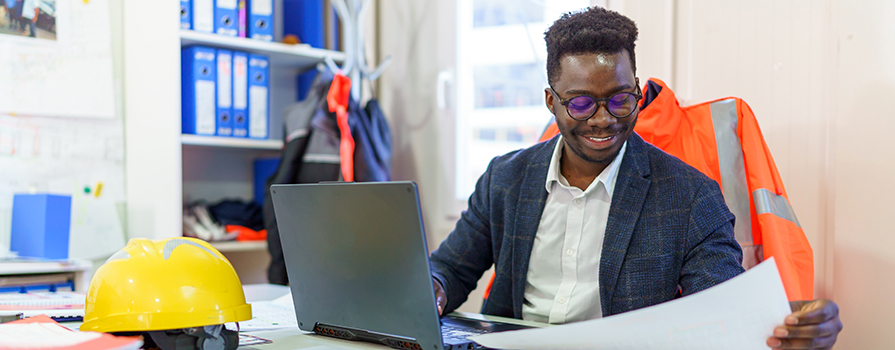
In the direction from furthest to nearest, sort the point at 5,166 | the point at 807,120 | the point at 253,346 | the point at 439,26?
the point at 439,26 < the point at 5,166 < the point at 807,120 < the point at 253,346

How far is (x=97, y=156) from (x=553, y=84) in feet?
5.38

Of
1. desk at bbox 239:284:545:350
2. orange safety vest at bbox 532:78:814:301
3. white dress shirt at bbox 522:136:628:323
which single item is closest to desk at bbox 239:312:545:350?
desk at bbox 239:284:545:350

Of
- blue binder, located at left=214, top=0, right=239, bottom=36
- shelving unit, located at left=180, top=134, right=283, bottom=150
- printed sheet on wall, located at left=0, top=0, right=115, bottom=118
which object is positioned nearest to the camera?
printed sheet on wall, located at left=0, top=0, right=115, bottom=118

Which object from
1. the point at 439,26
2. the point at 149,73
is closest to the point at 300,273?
the point at 149,73

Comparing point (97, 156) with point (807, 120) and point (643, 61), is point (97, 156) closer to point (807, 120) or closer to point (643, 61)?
point (643, 61)

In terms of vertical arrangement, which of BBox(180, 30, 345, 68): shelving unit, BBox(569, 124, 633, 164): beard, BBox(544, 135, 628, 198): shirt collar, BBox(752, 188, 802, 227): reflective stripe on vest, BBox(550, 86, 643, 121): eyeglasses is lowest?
BBox(752, 188, 802, 227): reflective stripe on vest

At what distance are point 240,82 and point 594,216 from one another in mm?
1660

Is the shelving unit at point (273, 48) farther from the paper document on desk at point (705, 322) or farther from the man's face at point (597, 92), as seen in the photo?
the paper document on desk at point (705, 322)

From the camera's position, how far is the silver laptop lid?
2.80ft

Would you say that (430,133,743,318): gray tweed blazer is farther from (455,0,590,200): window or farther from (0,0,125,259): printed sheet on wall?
(0,0,125,259): printed sheet on wall

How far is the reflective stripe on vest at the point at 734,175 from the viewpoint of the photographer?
4.74ft

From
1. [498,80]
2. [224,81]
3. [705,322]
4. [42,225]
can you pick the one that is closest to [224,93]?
[224,81]

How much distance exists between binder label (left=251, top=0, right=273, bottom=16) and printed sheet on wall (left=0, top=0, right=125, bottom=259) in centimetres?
50

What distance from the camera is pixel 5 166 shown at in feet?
6.91
